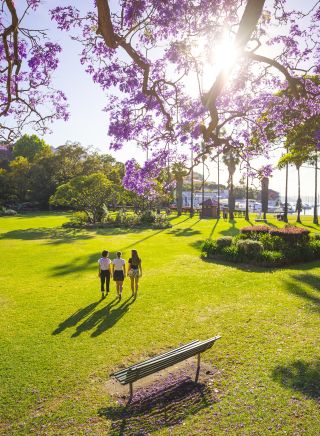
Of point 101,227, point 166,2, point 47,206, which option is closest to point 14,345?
point 166,2

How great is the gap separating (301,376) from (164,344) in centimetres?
366

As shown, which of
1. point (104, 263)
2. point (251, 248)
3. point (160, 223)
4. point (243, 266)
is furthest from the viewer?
point (160, 223)

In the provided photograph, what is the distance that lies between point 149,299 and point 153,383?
20.1ft

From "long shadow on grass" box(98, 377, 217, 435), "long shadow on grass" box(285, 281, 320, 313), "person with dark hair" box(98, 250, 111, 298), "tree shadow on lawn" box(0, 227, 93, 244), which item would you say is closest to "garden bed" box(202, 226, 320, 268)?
"long shadow on grass" box(285, 281, 320, 313)

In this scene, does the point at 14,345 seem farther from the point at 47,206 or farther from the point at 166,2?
the point at 47,206

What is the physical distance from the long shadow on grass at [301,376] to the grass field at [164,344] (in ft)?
0.13

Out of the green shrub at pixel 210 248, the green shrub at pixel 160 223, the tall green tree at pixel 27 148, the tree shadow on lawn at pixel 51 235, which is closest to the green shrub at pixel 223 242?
the green shrub at pixel 210 248

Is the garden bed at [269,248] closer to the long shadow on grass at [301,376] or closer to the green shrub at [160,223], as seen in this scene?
the long shadow on grass at [301,376]

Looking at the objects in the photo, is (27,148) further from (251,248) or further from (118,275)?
(118,275)

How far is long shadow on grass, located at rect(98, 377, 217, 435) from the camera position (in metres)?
6.62

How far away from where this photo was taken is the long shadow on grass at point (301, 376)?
25.2 ft

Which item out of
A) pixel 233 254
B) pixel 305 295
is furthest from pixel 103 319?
pixel 233 254

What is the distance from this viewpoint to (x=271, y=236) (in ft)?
76.0

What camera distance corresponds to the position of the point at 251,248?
68.2 ft
